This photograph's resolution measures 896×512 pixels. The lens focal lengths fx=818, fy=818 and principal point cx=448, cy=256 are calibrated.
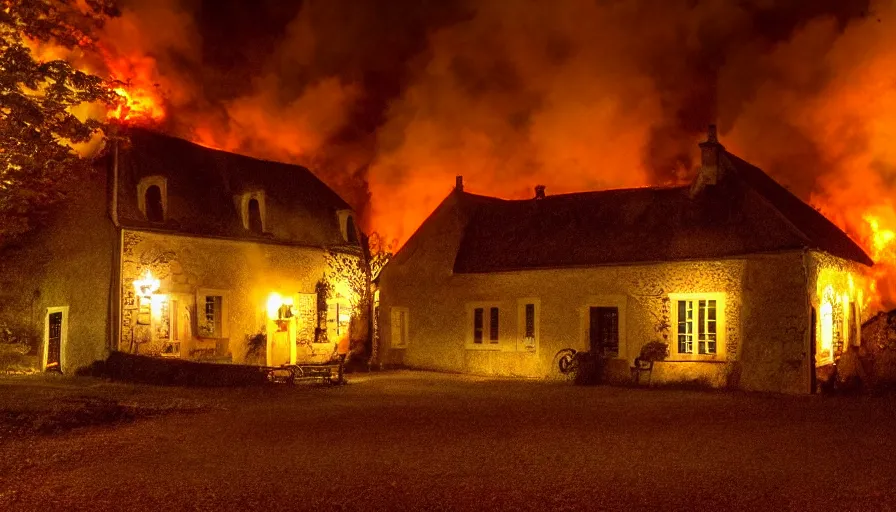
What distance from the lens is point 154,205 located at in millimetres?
25141

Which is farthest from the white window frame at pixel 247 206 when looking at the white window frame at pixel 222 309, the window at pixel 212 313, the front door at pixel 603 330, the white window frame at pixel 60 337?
the front door at pixel 603 330

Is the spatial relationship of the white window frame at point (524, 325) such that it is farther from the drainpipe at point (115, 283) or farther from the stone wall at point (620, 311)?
the drainpipe at point (115, 283)

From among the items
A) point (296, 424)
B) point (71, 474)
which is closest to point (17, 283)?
point (296, 424)

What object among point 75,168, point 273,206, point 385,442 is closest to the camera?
point 385,442

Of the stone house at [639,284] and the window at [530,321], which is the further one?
the window at [530,321]

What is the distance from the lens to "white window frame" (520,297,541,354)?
2531 cm

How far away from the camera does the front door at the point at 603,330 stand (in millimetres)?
24219

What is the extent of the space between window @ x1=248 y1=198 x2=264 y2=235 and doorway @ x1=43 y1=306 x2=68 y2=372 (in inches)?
251

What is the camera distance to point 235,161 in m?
29.9

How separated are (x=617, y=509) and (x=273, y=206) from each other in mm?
22791

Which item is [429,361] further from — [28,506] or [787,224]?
[28,506]

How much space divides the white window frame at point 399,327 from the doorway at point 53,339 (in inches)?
418

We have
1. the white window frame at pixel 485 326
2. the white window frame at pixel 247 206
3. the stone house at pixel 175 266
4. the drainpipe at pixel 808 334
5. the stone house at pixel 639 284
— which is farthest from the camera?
the white window frame at pixel 247 206

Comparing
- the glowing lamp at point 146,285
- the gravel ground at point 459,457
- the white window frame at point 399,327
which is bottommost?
the gravel ground at point 459,457
